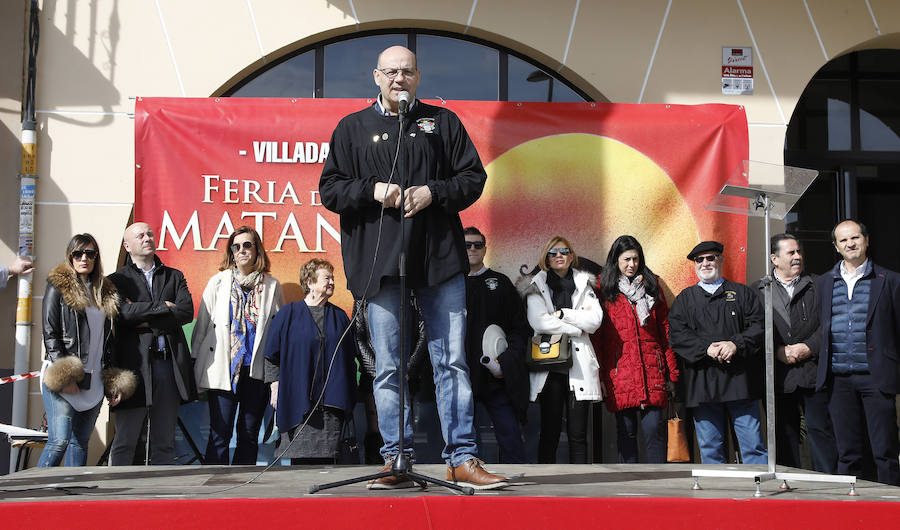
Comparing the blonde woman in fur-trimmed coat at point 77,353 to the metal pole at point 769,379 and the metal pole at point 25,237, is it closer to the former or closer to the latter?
the metal pole at point 25,237

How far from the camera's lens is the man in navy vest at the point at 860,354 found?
475 centimetres

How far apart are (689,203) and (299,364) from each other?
271 cm

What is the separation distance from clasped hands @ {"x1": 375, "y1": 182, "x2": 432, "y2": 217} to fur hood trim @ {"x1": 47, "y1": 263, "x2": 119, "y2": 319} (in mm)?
2275

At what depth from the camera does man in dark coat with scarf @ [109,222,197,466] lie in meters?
4.90

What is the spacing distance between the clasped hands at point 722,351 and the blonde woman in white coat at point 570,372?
634 millimetres

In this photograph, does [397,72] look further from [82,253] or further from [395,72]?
[82,253]

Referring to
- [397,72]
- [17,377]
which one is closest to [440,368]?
[397,72]

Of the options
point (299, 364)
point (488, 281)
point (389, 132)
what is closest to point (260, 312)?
point (299, 364)

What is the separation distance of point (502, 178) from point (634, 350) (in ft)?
4.71

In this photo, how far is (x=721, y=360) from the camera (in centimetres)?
503

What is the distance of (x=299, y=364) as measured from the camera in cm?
495

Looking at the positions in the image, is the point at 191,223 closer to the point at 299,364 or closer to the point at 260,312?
the point at 260,312

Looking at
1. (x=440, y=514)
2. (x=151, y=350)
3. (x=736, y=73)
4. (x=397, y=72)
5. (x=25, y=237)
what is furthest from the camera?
(x=736, y=73)

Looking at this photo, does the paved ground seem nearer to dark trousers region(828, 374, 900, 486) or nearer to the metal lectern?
the metal lectern
